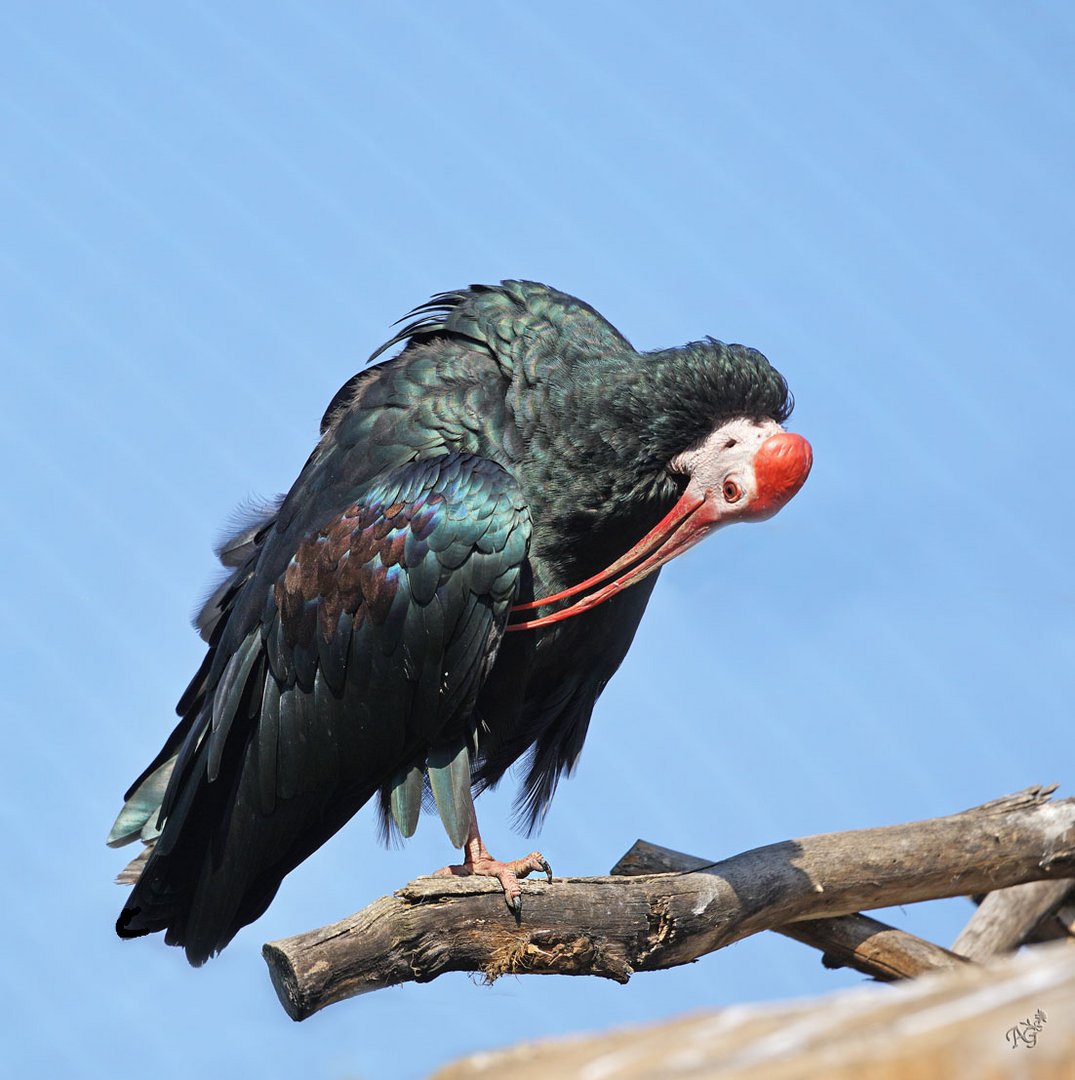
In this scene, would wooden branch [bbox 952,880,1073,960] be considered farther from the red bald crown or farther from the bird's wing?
the bird's wing

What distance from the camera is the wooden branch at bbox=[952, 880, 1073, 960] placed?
634 centimetres

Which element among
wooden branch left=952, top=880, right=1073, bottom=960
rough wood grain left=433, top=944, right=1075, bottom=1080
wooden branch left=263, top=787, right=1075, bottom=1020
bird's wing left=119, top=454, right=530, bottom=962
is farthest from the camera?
wooden branch left=952, top=880, right=1073, bottom=960

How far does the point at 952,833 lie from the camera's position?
582 cm

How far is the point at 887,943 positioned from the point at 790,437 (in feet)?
6.23

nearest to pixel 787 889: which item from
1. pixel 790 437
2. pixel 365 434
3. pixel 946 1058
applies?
pixel 790 437

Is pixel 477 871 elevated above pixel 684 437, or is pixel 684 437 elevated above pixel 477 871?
pixel 684 437

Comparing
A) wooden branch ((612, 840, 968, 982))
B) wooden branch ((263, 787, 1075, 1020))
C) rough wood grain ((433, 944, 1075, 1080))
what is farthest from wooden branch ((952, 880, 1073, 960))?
rough wood grain ((433, 944, 1075, 1080))

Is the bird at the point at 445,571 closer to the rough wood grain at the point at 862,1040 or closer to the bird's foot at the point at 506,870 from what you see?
the bird's foot at the point at 506,870

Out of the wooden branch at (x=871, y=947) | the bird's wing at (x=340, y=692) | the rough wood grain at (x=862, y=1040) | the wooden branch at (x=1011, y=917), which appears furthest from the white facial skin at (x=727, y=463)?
the rough wood grain at (x=862, y=1040)

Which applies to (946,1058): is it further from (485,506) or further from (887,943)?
(887,943)
